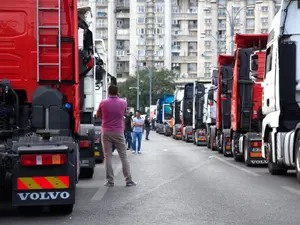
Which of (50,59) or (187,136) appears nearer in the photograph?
(50,59)

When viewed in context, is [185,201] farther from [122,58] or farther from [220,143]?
[122,58]

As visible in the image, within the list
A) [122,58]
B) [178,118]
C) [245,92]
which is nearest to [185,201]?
[245,92]

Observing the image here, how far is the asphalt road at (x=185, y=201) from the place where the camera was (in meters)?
10.7

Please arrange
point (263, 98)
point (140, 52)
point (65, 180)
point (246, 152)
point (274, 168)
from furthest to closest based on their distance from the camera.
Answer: point (140, 52)
point (246, 152)
point (263, 98)
point (274, 168)
point (65, 180)

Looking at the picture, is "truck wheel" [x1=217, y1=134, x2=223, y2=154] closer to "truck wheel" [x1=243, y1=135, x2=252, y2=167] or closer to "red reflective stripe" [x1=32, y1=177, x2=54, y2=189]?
"truck wheel" [x1=243, y1=135, x2=252, y2=167]

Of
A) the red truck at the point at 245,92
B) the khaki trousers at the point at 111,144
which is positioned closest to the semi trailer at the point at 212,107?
the red truck at the point at 245,92

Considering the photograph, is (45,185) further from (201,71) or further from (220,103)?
(201,71)

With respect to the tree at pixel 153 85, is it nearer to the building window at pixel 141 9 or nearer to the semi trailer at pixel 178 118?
the building window at pixel 141 9

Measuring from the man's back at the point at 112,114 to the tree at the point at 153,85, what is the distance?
336 ft

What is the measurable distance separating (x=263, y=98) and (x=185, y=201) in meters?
7.42

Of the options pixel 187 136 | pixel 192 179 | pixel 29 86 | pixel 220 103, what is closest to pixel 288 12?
pixel 192 179

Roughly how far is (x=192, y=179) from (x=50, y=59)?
20.2 feet

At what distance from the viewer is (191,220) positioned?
1060cm

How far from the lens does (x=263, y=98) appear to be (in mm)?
19797
